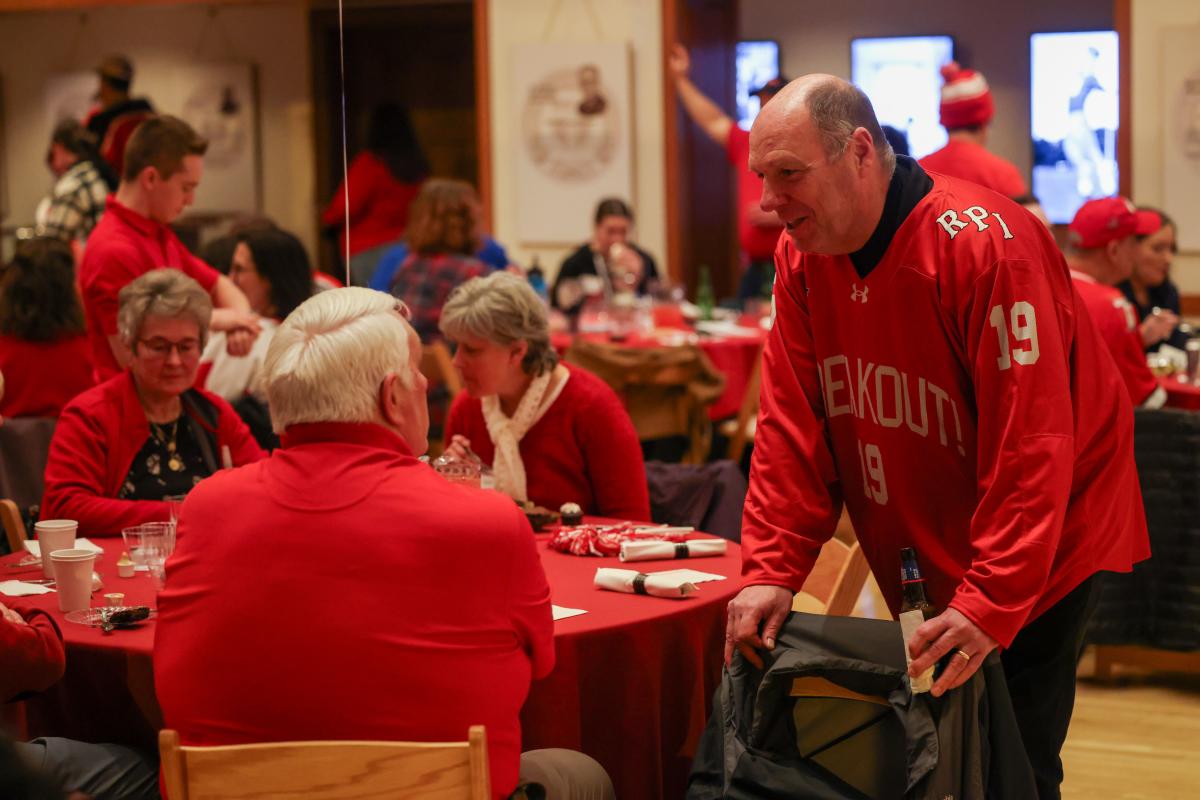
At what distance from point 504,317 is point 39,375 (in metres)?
2.19

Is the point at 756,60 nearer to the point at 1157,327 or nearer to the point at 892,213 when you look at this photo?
the point at 1157,327

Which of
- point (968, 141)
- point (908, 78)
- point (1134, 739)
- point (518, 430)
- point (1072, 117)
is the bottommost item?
point (1134, 739)

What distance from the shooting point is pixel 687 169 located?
967 centimetres

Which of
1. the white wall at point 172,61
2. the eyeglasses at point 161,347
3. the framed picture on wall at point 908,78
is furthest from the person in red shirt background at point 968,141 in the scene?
the white wall at point 172,61

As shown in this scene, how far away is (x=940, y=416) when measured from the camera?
230cm

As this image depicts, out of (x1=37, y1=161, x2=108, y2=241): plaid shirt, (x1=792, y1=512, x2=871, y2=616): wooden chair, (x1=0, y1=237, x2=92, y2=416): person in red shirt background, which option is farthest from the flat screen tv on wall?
(x1=792, y1=512, x2=871, y2=616): wooden chair

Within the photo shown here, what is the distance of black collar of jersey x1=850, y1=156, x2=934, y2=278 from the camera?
2297 mm

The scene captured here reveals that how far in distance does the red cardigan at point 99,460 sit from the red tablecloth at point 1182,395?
359cm

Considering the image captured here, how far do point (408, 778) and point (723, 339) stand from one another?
509 centimetres

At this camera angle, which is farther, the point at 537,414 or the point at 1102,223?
the point at 1102,223

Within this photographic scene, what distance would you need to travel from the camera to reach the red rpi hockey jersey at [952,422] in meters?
2.14

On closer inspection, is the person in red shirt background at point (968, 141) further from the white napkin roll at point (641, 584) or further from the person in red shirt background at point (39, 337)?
the white napkin roll at point (641, 584)

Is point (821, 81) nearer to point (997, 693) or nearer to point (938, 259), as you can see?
point (938, 259)

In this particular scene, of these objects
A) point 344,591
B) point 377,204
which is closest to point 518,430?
point 344,591
